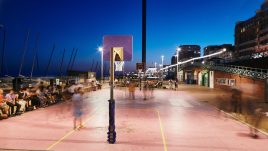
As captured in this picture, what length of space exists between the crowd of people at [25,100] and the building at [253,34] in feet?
263

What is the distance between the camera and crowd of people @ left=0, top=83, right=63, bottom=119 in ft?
57.4

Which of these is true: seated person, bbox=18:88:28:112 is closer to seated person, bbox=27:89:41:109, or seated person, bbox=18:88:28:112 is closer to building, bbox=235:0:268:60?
seated person, bbox=27:89:41:109

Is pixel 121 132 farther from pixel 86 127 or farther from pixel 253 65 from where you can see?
pixel 253 65

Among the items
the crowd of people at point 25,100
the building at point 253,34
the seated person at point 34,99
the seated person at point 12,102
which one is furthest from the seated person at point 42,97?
the building at point 253,34

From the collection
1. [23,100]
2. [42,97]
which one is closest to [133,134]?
[23,100]

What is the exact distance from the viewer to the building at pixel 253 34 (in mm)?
106150

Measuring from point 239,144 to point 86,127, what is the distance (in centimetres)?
625

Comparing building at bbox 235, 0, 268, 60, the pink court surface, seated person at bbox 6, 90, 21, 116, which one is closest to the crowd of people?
seated person at bbox 6, 90, 21, 116

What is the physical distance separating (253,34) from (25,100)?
347ft

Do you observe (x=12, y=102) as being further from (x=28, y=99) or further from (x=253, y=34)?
(x=253, y=34)

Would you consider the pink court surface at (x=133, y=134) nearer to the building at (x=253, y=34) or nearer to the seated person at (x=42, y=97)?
the seated person at (x=42, y=97)

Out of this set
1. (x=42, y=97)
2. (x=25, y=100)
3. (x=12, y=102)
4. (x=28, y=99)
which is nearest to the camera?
(x=12, y=102)

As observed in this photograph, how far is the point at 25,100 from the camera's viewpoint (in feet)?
68.7

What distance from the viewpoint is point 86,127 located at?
14.6 meters
